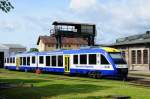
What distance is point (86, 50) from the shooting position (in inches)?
1668

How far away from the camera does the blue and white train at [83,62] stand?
38906 mm

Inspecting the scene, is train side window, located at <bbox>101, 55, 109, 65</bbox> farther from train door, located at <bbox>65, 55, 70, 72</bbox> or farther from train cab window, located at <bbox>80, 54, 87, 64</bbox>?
train door, located at <bbox>65, 55, 70, 72</bbox>

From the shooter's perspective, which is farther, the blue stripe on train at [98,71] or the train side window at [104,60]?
the train side window at [104,60]

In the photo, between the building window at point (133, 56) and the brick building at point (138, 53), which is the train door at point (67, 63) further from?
the building window at point (133, 56)

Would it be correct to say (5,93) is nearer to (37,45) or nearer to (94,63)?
(94,63)

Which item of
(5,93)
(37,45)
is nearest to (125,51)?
(5,93)

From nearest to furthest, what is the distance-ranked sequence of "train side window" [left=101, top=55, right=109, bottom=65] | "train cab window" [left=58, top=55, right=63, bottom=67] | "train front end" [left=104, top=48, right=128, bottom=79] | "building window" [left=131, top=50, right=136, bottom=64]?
"train front end" [left=104, top=48, right=128, bottom=79], "train side window" [left=101, top=55, right=109, bottom=65], "train cab window" [left=58, top=55, right=63, bottom=67], "building window" [left=131, top=50, right=136, bottom=64]

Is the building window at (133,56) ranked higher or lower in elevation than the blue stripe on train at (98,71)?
higher

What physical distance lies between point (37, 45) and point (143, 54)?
10568 centimetres

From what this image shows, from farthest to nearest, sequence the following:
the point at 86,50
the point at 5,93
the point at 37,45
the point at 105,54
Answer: the point at 37,45, the point at 86,50, the point at 105,54, the point at 5,93

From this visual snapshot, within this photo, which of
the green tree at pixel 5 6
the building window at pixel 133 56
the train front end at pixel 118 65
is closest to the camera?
the green tree at pixel 5 6

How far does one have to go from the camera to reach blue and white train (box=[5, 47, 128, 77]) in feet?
128

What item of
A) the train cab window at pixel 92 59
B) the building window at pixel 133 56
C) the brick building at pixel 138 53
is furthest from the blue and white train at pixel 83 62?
the building window at pixel 133 56

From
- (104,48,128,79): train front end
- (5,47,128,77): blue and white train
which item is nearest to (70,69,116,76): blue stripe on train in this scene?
(5,47,128,77): blue and white train
